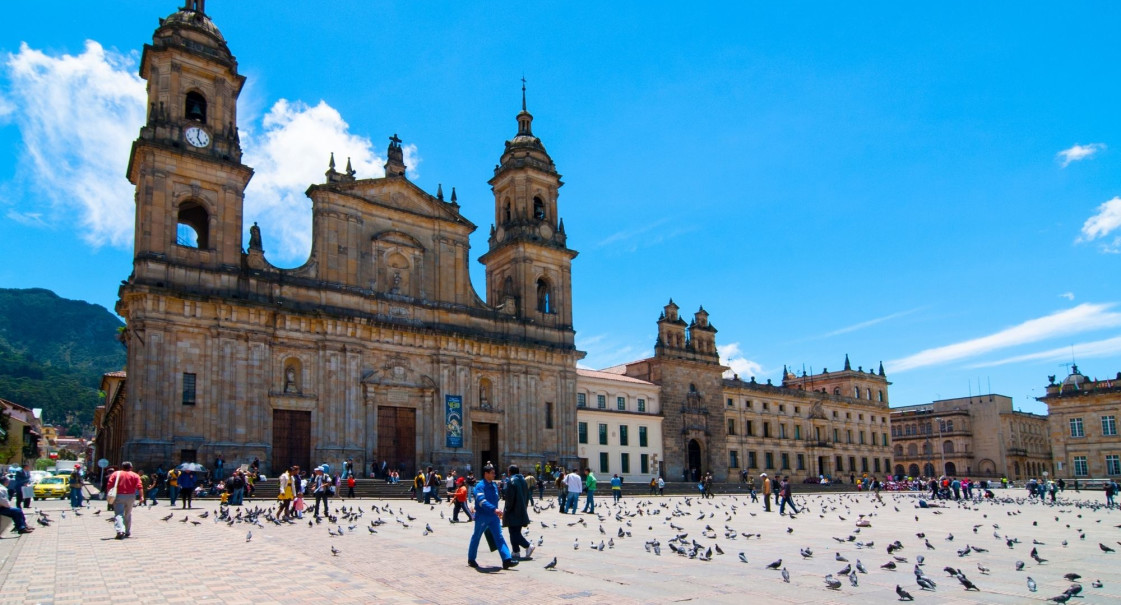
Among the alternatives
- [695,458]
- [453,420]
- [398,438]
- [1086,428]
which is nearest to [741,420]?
[695,458]

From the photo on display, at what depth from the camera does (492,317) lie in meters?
45.8

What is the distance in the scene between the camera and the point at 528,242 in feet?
158

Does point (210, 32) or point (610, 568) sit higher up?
point (210, 32)

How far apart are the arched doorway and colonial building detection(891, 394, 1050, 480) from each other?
41521 millimetres

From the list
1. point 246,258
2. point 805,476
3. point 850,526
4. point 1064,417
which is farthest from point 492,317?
point 1064,417

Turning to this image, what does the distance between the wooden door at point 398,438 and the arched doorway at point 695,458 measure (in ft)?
88.1

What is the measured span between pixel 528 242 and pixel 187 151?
19095 millimetres

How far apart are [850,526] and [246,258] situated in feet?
94.3

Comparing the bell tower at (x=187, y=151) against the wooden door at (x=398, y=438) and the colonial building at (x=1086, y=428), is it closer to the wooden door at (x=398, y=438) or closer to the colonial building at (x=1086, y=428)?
the wooden door at (x=398, y=438)

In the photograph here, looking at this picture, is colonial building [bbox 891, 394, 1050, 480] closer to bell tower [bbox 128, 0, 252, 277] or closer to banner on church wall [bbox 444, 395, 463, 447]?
banner on church wall [bbox 444, 395, 463, 447]

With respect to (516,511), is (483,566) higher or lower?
lower

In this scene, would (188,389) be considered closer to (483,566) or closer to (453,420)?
(453,420)

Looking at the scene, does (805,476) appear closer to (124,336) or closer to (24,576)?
(124,336)

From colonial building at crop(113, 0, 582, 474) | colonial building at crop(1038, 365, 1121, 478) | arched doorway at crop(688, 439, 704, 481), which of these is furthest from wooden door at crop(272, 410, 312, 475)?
colonial building at crop(1038, 365, 1121, 478)
